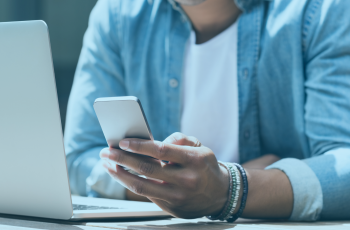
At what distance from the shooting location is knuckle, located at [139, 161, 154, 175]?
0.63m

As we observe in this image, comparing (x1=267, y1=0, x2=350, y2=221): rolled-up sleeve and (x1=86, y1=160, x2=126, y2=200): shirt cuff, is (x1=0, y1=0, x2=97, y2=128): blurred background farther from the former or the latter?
(x1=267, y1=0, x2=350, y2=221): rolled-up sleeve

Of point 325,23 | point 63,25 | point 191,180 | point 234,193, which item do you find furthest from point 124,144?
point 63,25

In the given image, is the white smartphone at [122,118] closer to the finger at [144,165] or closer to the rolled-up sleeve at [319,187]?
the finger at [144,165]

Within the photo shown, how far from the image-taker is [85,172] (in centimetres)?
113

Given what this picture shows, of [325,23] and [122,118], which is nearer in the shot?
[122,118]

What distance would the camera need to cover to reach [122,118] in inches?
23.7

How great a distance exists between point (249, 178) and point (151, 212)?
0.73 ft

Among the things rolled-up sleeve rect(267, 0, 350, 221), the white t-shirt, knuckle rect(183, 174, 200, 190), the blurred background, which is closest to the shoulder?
rolled-up sleeve rect(267, 0, 350, 221)

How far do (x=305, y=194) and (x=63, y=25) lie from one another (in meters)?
3.25

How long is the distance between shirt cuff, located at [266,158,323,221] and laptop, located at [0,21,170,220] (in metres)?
0.44

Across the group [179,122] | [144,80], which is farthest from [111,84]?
[179,122]

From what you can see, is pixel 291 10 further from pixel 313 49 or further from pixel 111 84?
pixel 111 84

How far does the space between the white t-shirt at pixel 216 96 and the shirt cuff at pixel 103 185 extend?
37cm

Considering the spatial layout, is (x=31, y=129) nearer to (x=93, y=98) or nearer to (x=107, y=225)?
(x=107, y=225)
